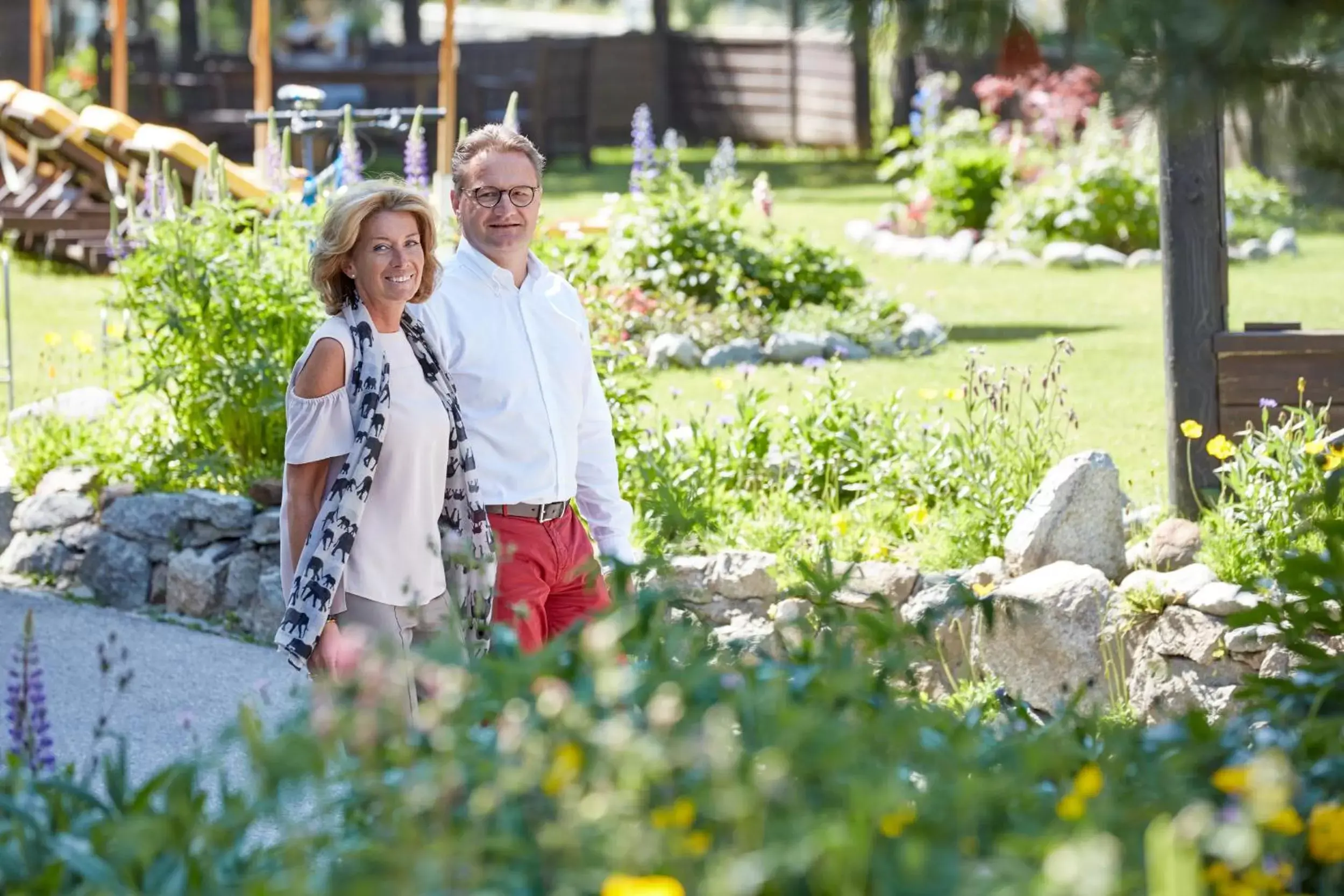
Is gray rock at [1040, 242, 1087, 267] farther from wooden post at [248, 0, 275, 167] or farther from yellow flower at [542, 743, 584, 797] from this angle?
yellow flower at [542, 743, 584, 797]

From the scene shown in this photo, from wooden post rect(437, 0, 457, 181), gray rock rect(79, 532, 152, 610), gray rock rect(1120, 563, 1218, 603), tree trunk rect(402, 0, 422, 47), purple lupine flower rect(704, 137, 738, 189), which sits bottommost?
gray rock rect(79, 532, 152, 610)

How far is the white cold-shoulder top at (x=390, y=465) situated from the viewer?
323 cm

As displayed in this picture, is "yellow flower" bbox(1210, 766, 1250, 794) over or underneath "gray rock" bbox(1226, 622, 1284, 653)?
over

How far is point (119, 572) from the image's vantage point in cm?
594

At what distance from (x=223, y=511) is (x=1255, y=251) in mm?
7777

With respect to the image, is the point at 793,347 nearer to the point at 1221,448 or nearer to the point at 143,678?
the point at 1221,448

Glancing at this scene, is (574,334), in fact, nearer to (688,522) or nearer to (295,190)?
(688,522)

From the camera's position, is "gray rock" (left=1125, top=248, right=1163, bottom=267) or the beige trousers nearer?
the beige trousers

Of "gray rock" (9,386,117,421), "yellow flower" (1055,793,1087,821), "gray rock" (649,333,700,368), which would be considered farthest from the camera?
"gray rock" (649,333,700,368)

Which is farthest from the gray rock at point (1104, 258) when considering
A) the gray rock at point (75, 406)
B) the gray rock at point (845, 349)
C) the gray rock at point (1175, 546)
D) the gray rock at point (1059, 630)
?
the gray rock at point (1059, 630)

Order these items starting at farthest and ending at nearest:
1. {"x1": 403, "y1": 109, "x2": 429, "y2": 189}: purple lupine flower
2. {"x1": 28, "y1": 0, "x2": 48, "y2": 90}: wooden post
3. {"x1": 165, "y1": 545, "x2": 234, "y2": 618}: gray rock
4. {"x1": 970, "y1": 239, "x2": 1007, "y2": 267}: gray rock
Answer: {"x1": 28, "y1": 0, "x2": 48, "y2": 90}: wooden post
{"x1": 970, "y1": 239, "x2": 1007, "y2": 267}: gray rock
{"x1": 403, "y1": 109, "x2": 429, "y2": 189}: purple lupine flower
{"x1": 165, "y1": 545, "x2": 234, "y2": 618}: gray rock

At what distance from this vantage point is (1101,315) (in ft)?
31.8

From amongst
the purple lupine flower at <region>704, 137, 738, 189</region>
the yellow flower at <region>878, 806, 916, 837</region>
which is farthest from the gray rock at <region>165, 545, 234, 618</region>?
the purple lupine flower at <region>704, 137, 738, 189</region>

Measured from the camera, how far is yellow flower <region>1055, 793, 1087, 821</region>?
1663 millimetres
